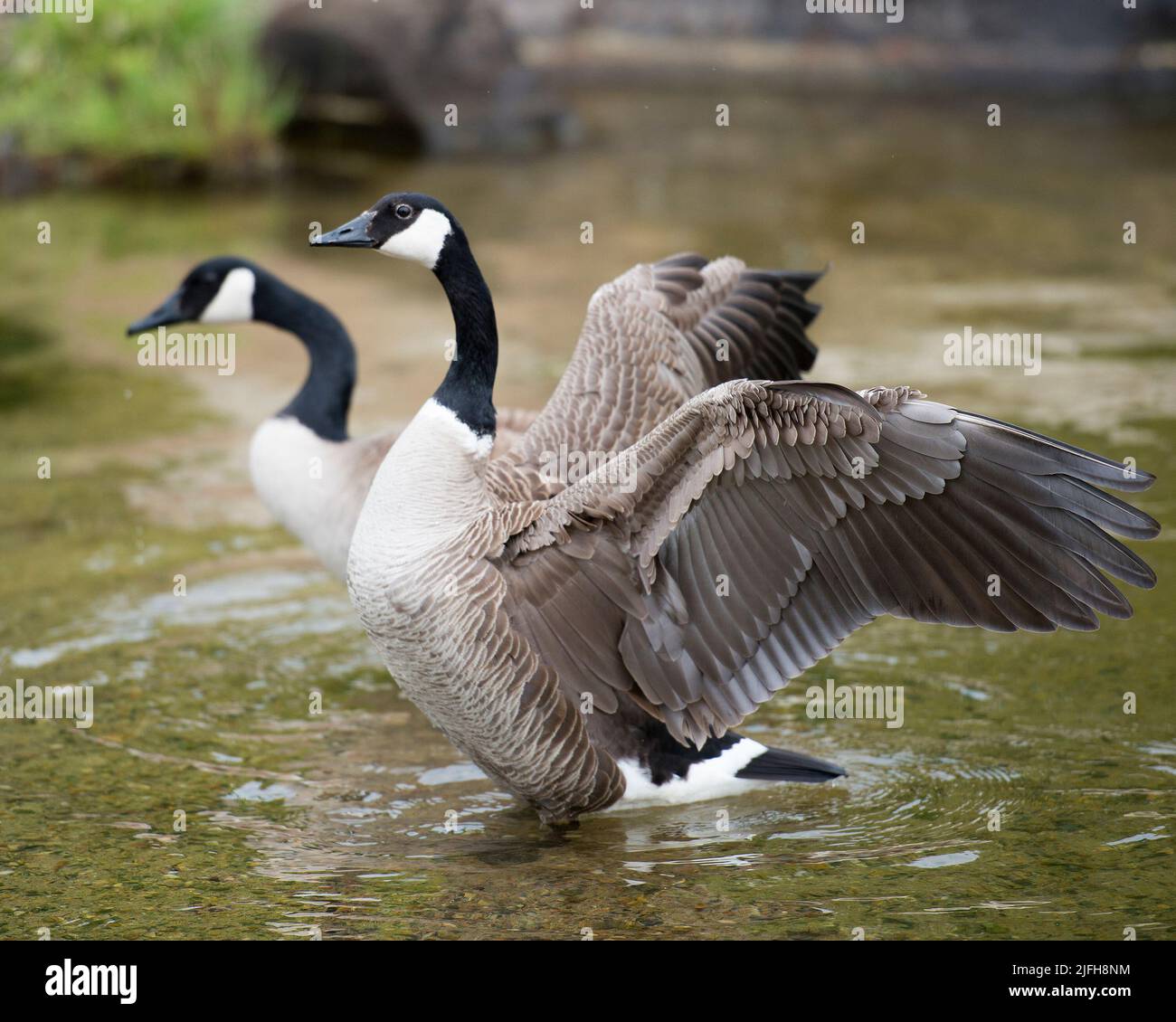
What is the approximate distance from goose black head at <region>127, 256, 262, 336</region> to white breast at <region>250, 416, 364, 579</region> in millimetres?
991

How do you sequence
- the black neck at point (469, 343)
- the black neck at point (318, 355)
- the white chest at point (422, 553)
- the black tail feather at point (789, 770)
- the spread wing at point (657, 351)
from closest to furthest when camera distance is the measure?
the white chest at point (422, 553) → the black neck at point (469, 343) → the black tail feather at point (789, 770) → the spread wing at point (657, 351) → the black neck at point (318, 355)

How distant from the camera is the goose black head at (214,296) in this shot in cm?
763

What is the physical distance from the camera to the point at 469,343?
4.97m

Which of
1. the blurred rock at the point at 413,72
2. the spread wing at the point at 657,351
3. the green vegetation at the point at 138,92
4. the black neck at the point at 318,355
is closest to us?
the spread wing at the point at 657,351

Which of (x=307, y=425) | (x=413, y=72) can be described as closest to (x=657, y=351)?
(x=307, y=425)

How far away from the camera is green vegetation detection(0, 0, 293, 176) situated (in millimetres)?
14914

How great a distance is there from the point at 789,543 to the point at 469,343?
1177 mm

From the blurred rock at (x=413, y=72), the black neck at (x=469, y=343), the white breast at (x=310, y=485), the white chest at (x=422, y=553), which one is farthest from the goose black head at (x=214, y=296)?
the blurred rock at (x=413, y=72)

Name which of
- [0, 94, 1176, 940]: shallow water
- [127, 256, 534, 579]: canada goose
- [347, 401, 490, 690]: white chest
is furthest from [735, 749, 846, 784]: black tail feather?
[127, 256, 534, 579]: canada goose

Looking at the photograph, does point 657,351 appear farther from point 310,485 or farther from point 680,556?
point 310,485

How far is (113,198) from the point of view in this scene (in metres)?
14.8

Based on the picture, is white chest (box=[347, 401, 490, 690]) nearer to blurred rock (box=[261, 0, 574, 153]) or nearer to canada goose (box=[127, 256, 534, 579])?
canada goose (box=[127, 256, 534, 579])

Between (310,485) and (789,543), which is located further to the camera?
(310,485)

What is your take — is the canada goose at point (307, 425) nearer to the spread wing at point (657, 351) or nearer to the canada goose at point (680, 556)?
the spread wing at point (657, 351)
